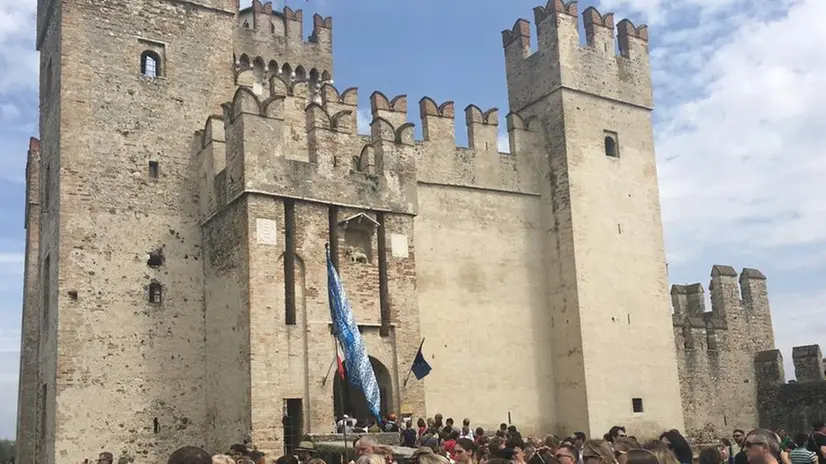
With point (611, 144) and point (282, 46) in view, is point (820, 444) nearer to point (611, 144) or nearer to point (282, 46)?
point (611, 144)

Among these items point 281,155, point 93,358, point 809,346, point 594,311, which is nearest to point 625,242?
point 594,311

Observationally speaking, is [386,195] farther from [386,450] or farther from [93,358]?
[386,450]

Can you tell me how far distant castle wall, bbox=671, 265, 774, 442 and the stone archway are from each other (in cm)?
1146

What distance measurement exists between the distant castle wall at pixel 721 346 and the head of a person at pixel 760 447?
23937 millimetres

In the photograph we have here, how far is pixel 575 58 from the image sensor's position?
91.0 feet

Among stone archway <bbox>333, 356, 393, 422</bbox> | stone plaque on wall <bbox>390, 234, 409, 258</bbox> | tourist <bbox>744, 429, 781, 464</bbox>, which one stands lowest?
tourist <bbox>744, 429, 781, 464</bbox>

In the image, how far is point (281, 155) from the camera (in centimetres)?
2180

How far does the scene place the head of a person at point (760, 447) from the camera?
6.10 m

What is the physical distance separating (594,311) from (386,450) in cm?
1811

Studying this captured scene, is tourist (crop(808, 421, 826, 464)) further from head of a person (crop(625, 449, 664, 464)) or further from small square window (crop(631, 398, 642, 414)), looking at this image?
small square window (crop(631, 398, 642, 414))

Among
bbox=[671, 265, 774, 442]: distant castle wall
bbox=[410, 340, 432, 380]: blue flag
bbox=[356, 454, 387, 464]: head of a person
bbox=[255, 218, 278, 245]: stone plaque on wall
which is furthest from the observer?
bbox=[671, 265, 774, 442]: distant castle wall

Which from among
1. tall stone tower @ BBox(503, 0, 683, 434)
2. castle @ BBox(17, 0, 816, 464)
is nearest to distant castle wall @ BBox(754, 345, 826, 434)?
castle @ BBox(17, 0, 816, 464)

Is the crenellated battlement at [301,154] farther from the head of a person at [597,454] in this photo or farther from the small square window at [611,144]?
the head of a person at [597,454]

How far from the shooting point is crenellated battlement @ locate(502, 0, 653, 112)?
27.5 m
